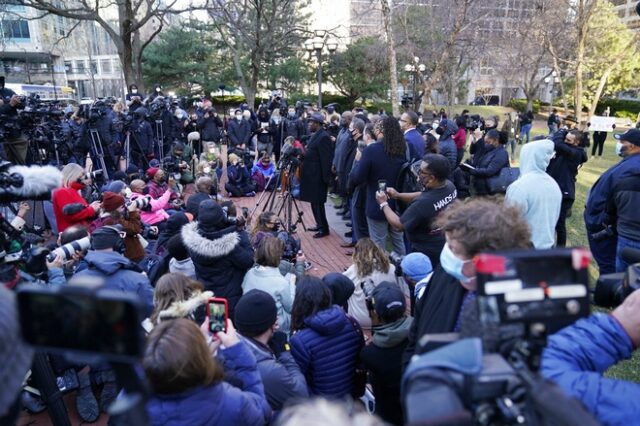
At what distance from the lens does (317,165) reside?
7148mm

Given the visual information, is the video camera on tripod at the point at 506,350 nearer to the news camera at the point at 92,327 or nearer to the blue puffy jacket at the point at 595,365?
the blue puffy jacket at the point at 595,365

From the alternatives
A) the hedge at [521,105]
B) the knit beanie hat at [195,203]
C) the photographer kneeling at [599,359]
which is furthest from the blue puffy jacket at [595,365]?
the hedge at [521,105]

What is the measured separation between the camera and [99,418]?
11.1 feet

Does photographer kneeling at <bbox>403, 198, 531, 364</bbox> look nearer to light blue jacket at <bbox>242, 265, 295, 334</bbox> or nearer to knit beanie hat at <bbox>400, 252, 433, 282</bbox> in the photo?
knit beanie hat at <bbox>400, 252, 433, 282</bbox>

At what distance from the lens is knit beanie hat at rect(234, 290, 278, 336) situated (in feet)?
8.32

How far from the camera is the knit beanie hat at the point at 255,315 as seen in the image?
2.54m

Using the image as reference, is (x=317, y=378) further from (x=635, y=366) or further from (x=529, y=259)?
(x=635, y=366)

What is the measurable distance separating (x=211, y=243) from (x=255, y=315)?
1.20m

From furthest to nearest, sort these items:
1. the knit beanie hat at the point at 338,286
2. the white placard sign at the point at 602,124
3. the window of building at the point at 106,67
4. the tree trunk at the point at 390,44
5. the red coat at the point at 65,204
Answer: the window of building at the point at 106,67 < the tree trunk at the point at 390,44 < the white placard sign at the point at 602,124 < the red coat at the point at 65,204 < the knit beanie hat at the point at 338,286

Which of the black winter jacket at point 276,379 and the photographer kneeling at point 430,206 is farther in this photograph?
the photographer kneeling at point 430,206

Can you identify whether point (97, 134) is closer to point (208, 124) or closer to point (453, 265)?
point (208, 124)

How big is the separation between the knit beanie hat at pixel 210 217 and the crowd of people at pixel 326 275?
0.01 metres

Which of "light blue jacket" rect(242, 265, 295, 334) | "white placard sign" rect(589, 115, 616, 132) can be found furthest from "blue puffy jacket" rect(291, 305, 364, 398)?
"white placard sign" rect(589, 115, 616, 132)

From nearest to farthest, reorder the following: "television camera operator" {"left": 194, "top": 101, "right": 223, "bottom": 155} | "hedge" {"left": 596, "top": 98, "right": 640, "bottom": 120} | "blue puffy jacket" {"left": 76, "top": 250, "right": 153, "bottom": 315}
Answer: "blue puffy jacket" {"left": 76, "top": 250, "right": 153, "bottom": 315} < "television camera operator" {"left": 194, "top": 101, "right": 223, "bottom": 155} < "hedge" {"left": 596, "top": 98, "right": 640, "bottom": 120}
